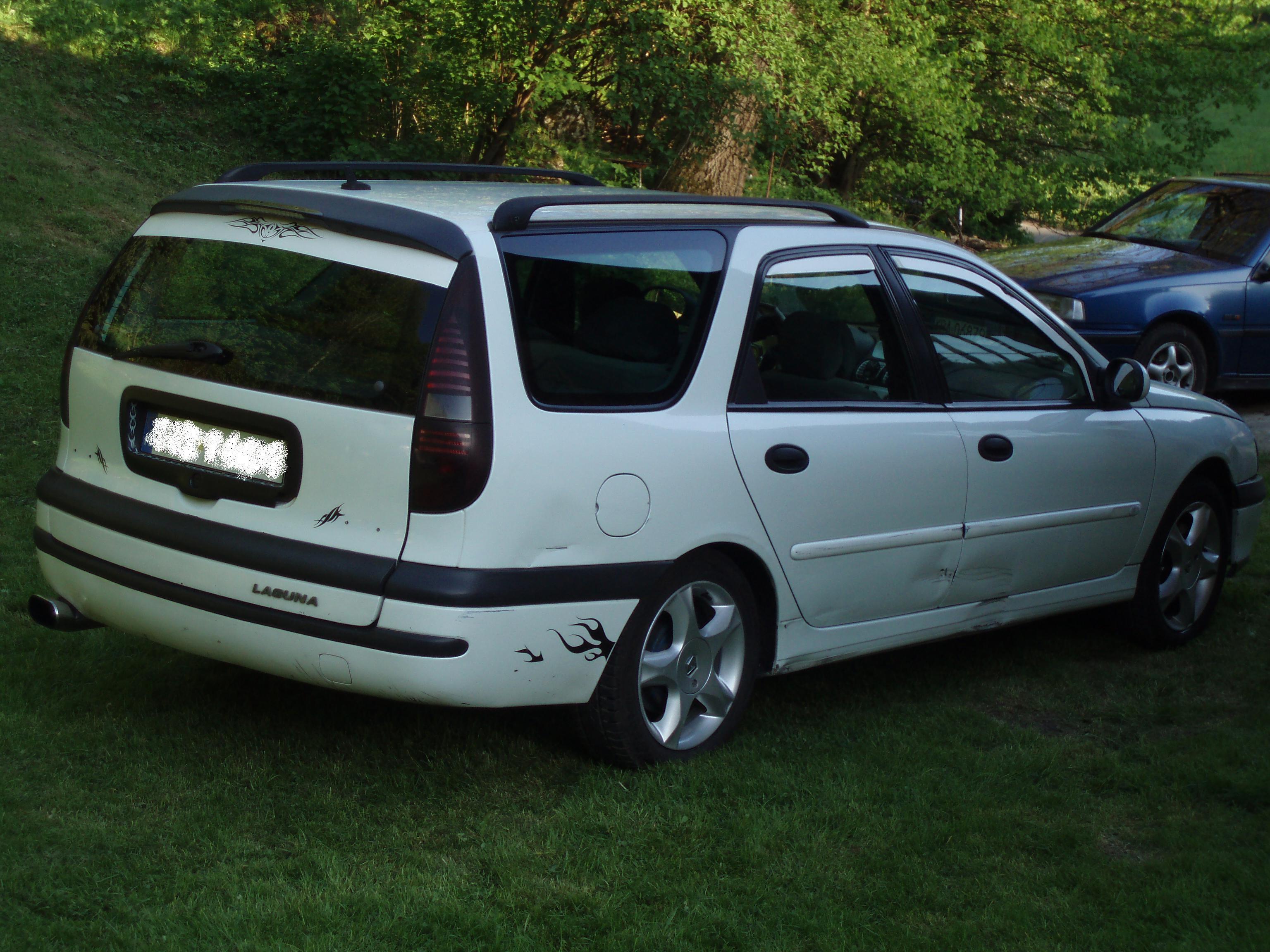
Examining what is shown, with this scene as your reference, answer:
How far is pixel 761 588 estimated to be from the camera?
4309 mm

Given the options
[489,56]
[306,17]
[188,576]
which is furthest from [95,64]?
[188,576]

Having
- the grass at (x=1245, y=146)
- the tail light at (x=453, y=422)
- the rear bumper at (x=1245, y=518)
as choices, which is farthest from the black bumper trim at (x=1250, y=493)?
the grass at (x=1245, y=146)

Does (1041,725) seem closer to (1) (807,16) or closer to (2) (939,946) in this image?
(2) (939,946)

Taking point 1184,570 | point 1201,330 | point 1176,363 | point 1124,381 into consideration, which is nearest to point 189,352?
point 1124,381

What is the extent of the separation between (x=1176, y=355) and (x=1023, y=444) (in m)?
5.61

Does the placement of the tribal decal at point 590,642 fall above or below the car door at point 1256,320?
below

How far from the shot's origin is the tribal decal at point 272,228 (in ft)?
12.3

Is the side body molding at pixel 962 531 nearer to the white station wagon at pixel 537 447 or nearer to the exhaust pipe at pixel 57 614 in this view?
the white station wagon at pixel 537 447

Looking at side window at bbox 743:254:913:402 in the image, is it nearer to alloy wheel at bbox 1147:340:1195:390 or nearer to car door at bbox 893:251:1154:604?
car door at bbox 893:251:1154:604

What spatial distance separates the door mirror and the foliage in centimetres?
787

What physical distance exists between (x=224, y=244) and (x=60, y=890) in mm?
1720

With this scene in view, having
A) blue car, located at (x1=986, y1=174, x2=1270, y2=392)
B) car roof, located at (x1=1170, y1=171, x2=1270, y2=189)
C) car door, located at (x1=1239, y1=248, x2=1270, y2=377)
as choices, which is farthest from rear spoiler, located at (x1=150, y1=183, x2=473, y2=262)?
car roof, located at (x1=1170, y1=171, x2=1270, y2=189)

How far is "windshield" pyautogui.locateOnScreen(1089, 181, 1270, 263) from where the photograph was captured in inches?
415

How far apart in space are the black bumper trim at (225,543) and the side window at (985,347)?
2.18 meters
